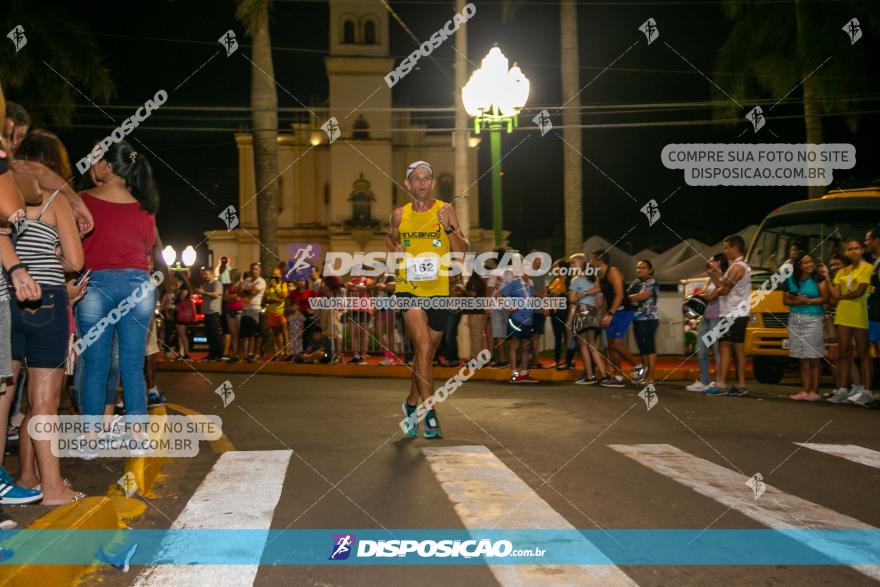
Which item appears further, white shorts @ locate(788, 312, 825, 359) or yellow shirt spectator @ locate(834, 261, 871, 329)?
white shorts @ locate(788, 312, 825, 359)

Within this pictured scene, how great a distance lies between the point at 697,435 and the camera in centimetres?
798

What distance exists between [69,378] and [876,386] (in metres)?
12.2

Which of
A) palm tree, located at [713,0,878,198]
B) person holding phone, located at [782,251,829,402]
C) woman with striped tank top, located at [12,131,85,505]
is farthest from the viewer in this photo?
palm tree, located at [713,0,878,198]

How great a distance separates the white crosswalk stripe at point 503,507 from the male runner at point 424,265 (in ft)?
2.55

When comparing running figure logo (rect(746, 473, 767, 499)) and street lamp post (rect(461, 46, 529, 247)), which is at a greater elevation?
street lamp post (rect(461, 46, 529, 247))

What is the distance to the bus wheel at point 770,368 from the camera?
13961 millimetres

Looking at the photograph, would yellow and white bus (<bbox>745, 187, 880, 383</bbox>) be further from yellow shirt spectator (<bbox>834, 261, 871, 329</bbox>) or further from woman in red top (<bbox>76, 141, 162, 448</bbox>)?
woman in red top (<bbox>76, 141, 162, 448</bbox>)

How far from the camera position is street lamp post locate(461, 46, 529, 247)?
54.0ft

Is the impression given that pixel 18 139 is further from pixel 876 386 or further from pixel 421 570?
pixel 876 386

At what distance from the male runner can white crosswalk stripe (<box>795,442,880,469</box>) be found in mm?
3244

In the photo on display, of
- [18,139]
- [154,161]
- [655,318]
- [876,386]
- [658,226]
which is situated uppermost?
[154,161]

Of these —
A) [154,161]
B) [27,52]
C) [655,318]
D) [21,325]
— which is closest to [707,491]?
[21,325]

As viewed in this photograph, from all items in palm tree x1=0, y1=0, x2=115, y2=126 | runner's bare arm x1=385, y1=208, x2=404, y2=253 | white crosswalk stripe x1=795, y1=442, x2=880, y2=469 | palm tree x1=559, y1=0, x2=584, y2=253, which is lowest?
white crosswalk stripe x1=795, y1=442, x2=880, y2=469

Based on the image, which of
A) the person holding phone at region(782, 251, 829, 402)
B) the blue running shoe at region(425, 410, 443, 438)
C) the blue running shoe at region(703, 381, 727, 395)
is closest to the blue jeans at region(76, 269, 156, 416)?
the blue running shoe at region(425, 410, 443, 438)
